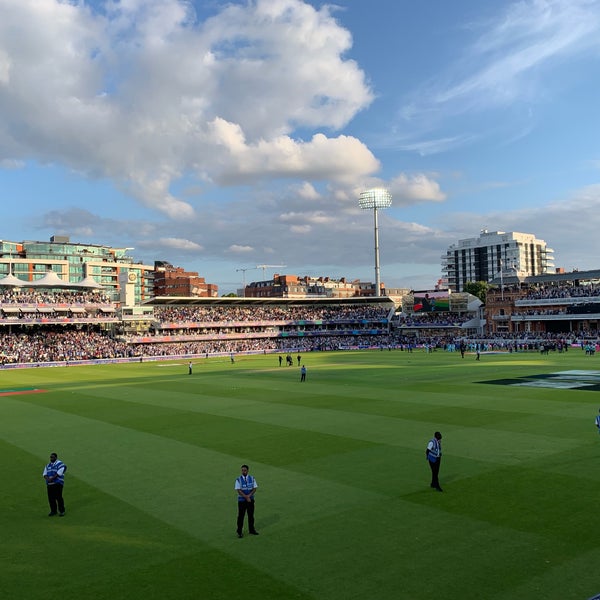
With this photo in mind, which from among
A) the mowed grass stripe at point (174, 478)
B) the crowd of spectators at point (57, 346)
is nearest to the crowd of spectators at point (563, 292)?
the crowd of spectators at point (57, 346)

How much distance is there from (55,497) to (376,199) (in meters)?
107

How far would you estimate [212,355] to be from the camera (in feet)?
266

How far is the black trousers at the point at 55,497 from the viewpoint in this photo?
1245 cm

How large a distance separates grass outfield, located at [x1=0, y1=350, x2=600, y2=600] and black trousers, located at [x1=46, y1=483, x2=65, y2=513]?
312mm

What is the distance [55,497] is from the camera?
12523mm

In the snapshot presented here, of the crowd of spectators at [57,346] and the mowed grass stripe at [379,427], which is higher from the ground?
the crowd of spectators at [57,346]

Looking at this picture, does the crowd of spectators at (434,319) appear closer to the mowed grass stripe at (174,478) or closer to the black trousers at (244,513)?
the mowed grass stripe at (174,478)

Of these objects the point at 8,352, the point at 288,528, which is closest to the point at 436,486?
the point at 288,528

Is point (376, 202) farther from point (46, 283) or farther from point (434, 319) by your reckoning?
point (46, 283)

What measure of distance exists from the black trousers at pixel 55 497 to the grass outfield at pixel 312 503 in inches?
12.3

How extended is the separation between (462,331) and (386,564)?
95.6m

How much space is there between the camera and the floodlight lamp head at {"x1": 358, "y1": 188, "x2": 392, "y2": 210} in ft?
373

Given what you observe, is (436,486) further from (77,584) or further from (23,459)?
(23,459)

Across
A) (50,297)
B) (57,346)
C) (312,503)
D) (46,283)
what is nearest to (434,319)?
(57,346)
